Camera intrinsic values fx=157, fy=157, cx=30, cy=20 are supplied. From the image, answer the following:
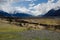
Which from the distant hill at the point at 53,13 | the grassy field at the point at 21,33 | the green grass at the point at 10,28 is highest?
the distant hill at the point at 53,13

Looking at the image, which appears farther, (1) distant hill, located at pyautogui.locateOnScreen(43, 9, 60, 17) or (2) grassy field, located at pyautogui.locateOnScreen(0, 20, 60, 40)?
(1) distant hill, located at pyautogui.locateOnScreen(43, 9, 60, 17)

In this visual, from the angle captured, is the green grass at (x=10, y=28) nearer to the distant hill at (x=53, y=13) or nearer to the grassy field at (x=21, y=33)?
the grassy field at (x=21, y=33)

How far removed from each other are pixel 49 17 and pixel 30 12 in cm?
48

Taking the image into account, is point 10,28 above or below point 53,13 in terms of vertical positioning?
below

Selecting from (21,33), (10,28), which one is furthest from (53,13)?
(10,28)

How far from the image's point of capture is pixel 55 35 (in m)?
3.69

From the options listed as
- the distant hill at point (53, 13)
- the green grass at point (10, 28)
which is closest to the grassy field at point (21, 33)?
the green grass at point (10, 28)

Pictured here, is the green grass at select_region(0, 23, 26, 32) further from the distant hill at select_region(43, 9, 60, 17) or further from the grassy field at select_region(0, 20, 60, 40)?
the distant hill at select_region(43, 9, 60, 17)

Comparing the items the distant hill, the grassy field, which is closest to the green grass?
the grassy field

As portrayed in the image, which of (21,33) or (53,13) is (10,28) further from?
(53,13)

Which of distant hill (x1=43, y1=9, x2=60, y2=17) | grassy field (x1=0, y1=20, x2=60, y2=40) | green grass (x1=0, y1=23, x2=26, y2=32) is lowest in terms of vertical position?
grassy field (x1=0, y1=20, x2=60, y2=40)

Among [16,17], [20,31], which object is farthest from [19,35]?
[16,17]

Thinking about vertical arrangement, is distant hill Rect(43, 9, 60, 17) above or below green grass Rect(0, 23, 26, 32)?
above

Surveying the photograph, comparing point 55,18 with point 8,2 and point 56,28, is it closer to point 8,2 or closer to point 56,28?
point 56,28
